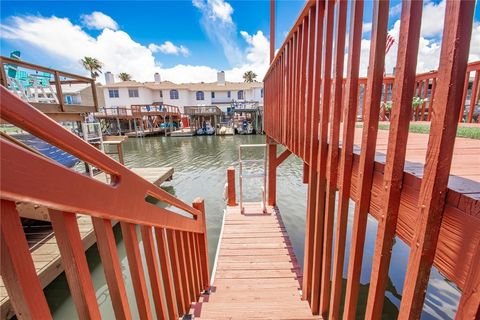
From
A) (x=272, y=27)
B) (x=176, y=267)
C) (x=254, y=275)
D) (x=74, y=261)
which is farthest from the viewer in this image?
(x=272, y=27)

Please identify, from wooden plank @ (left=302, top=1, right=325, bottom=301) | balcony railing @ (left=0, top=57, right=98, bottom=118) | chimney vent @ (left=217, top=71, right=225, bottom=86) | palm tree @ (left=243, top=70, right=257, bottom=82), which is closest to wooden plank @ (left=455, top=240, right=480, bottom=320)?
wooden plank @ (left=302, top=1, right=325, bottom=301)

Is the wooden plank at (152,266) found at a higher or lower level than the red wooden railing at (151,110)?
lower

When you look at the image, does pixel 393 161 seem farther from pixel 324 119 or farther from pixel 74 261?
pixel 74 261

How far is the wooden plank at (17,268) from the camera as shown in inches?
23.2

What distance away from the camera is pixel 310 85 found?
177 centimetres

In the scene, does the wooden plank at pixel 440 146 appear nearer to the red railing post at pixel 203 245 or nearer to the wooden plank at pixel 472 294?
the wooden plank at pixel 472 294

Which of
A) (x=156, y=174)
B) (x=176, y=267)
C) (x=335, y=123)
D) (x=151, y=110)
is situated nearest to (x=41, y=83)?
(x=156, y=174)

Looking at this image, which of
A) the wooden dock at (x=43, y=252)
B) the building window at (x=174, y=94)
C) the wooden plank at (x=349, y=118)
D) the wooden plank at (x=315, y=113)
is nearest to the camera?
the wooden plank at (x=349, y=118)

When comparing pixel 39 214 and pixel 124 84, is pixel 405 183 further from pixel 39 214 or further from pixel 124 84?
pixel 124 84

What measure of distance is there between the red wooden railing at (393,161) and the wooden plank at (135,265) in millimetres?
1196

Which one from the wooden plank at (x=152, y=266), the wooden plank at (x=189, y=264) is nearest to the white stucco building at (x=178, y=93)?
the wooden plank at (x=189, y=264)

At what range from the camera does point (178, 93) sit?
32469 millimetres

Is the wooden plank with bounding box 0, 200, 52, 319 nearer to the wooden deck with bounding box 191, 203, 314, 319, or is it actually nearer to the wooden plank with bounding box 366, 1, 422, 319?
the wooden plank with bounding box 366, 1, 422, 319

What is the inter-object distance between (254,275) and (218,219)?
350 cm
